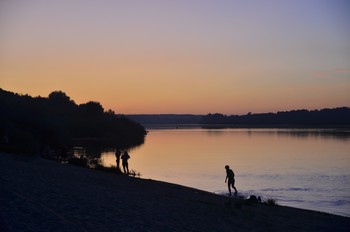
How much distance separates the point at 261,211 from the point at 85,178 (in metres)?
7.85

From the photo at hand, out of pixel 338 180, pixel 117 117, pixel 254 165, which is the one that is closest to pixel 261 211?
pixel 338 180

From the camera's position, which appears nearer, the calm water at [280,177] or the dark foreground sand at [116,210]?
the dark foreground sand at [116,210]

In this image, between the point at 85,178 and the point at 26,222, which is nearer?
the point at 26,222

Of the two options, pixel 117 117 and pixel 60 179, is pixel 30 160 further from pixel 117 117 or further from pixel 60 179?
pixel 117 117

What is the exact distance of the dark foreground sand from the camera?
11273mm

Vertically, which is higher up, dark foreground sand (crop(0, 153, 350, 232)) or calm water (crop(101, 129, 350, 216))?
dark foreground sand (crop(0, 153, 350, 232))

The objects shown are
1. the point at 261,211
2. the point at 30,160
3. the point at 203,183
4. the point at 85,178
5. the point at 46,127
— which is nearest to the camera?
the point at 261,211

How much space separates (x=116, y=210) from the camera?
13773mm

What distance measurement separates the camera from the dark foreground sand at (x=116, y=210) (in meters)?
11.3

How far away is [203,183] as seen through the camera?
32812 mm

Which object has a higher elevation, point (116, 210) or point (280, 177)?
point (116, 210)

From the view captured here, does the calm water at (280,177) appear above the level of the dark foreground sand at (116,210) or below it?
below

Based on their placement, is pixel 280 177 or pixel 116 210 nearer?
pixel 116 210

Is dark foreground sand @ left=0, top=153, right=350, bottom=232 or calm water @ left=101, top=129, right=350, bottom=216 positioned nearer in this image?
dark foreground sand @ left=0, top=153, right=350, bottom=232
